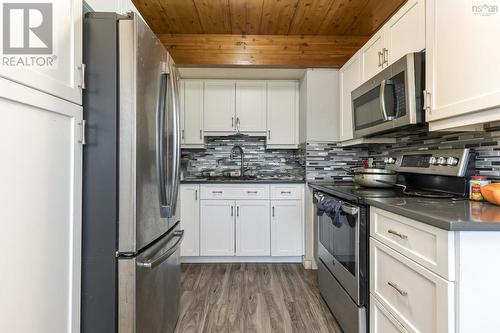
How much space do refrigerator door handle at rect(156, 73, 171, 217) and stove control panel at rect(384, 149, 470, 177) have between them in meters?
1.58

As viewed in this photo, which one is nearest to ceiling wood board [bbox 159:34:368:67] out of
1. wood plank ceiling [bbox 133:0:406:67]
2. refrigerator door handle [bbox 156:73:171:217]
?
wood plank ceiling [bbox 133:0:406:67]

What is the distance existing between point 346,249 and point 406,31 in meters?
1.36

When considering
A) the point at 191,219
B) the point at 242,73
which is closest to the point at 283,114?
the point at 242,73

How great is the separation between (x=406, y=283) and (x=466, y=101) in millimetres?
834

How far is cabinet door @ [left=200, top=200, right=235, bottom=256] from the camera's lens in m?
2.93

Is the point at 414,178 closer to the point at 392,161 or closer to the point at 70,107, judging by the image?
the point at 392,161

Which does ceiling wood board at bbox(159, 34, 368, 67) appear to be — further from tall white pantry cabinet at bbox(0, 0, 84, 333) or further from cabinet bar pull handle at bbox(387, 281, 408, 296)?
cabinet bar pull handle at bbox(387, 281, 408, 296)

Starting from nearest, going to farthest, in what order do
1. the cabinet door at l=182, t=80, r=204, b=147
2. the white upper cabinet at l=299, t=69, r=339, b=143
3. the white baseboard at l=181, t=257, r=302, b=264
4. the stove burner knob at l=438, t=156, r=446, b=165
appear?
the stove burner knob at l=438, t=156, r=446, b=165 < the white upper cabinet at l=299, t=69, r=339, b=143 < the white baseboard at l=181, t=257, r=302, b=264 < the cabinet door at l=182, t=80, r=204, b=147

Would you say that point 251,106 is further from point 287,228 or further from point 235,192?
point 287,228

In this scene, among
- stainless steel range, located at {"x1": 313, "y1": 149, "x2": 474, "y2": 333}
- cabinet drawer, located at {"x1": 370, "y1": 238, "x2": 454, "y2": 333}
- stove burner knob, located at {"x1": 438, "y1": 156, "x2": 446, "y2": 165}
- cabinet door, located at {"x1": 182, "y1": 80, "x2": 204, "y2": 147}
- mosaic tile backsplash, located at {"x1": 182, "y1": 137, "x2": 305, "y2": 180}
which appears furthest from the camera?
mosaic tile backsplash, located at {"x1": 182, "y1": 137, "x2": 305, "y2": 180}

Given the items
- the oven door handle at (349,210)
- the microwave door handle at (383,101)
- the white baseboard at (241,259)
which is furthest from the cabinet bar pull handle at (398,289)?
the white baseboard at (241,259)

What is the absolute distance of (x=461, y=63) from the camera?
1.23 metres

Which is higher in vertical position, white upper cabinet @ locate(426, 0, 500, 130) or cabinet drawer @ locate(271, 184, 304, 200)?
white upper cabinet @ locate(426, 0, 500, 130)

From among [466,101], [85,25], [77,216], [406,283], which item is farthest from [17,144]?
[466,101]
